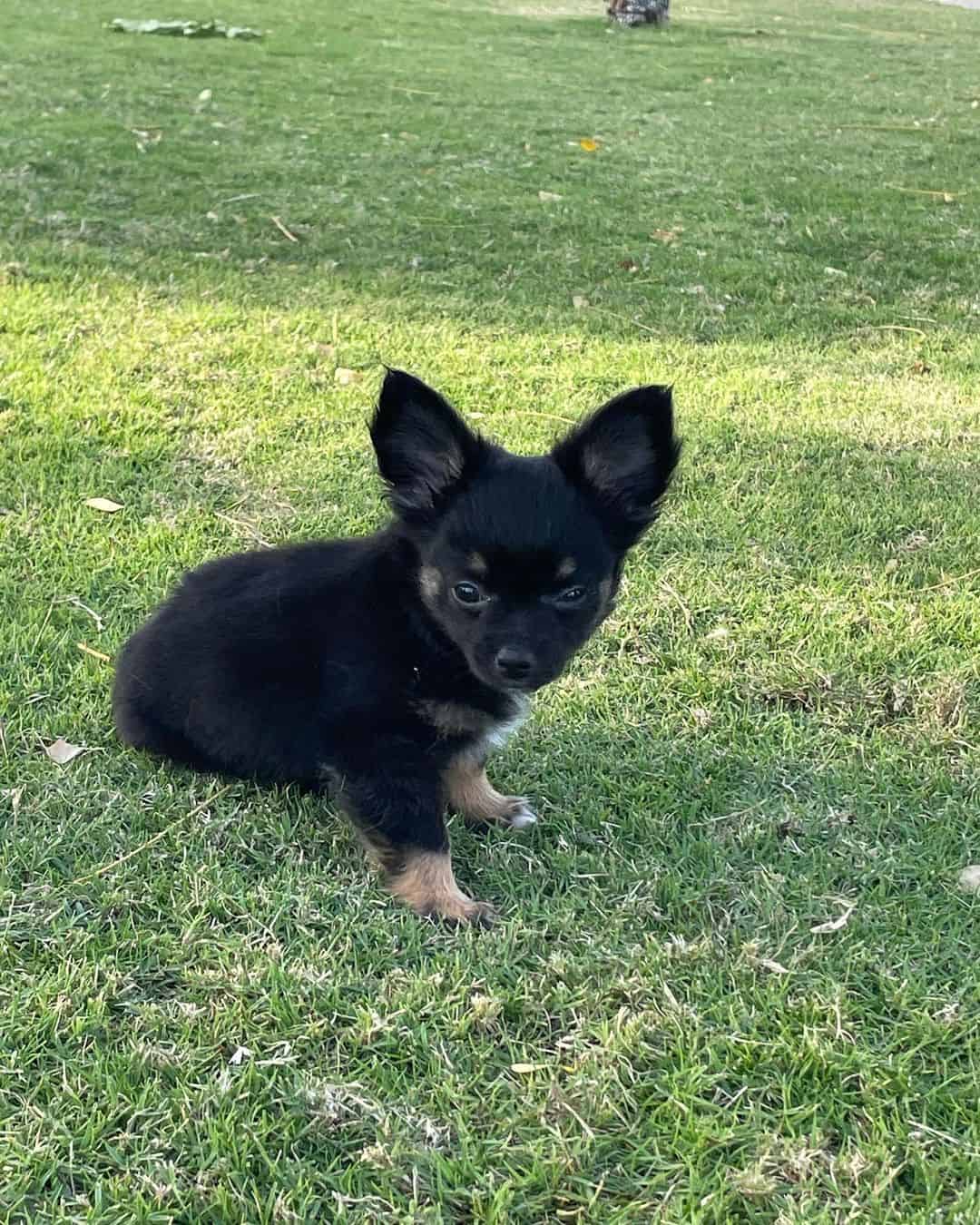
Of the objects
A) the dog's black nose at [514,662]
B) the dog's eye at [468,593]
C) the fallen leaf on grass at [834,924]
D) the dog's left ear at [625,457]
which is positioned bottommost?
the fallen leaf on grass at [834,924]

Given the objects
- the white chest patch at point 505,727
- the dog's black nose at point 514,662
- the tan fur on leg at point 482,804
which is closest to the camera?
the dog's black nose at point 514,662

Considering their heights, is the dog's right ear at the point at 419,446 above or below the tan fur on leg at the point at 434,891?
above

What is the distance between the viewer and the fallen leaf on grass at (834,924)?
2.66 meters

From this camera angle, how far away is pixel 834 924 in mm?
2682

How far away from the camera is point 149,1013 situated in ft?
7.71

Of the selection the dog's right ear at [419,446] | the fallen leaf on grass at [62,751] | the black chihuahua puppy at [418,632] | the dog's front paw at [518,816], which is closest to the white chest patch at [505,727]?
the black chihuahua puppy at [418,632]

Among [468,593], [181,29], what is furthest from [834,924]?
[181,29]

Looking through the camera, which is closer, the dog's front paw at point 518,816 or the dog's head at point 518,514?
the dog's head at point 518,514

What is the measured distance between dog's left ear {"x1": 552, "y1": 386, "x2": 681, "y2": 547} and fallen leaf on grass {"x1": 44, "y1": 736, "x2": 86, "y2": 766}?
1.57 m

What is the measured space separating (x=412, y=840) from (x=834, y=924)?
1021 millimetres

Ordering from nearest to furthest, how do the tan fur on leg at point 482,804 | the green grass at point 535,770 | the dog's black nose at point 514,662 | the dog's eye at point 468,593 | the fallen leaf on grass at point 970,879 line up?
the green grass at point 535,770 → the dog's black nose at point 514,662 → the dog's eye at point 468,593 → the fallen leaf on grass at point 970,879 → the tan fur on leg at point 482,804

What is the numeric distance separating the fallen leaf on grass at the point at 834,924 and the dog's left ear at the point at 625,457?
3.47 ft

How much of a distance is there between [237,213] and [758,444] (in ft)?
16.0

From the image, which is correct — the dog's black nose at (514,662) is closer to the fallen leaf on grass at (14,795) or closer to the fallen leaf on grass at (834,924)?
the fallen leaf on grass at (834,924)
